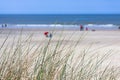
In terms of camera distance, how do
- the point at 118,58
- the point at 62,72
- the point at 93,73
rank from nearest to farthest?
1. the point at 62,72
2. the point at 93,73
3. the point at 118,58

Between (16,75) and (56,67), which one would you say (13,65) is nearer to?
(16,75)

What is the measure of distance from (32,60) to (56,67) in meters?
0.34

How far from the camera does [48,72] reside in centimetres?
352

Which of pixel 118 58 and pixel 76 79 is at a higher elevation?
pixel 76 79

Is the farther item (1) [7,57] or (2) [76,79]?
(1) [7,57]

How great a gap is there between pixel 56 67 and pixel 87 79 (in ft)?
1.17

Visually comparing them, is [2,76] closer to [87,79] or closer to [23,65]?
[23,65]

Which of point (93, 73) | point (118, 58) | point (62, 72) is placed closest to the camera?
point (62, 72)

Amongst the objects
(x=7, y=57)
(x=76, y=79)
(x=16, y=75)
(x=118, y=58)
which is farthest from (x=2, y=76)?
(x=118, y=58)

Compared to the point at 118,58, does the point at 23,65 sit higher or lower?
higher

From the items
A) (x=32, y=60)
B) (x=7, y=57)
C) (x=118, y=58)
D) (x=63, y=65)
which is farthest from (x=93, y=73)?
(x=118, y=58)

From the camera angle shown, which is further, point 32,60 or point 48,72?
point 32,60

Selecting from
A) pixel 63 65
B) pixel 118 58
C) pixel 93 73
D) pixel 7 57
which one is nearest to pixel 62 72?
pixel 63 65

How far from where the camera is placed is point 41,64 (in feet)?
11.7
